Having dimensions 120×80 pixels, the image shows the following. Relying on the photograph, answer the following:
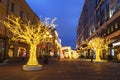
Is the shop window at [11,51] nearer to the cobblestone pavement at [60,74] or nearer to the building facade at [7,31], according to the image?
the building facade at [7,31]

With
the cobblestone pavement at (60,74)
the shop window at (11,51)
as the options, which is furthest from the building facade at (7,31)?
the cobblestone pavement at (60,74)

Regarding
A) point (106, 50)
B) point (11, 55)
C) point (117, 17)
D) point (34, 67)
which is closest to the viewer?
point (34, 67)

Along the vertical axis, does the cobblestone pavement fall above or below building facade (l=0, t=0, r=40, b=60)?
below

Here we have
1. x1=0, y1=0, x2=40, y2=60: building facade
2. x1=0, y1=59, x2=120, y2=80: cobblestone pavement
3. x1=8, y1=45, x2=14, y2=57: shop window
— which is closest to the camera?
x1=0, y1=59, x2=120, y2=80: cobblestone pavement

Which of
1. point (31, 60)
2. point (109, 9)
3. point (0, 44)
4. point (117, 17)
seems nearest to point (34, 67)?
point (31, 60)

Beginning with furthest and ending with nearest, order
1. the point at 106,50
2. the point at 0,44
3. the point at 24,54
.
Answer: the point at 106,50, the point at 24,54, the point at 0,44

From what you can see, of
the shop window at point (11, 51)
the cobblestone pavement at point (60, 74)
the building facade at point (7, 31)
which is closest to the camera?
the cobblestone pavement at point (60, 74)

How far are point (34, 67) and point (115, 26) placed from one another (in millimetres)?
35561

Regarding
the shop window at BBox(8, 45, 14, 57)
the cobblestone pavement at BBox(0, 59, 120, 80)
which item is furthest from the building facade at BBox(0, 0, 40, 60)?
the cobblestone pavement at BBox(0, 59, 120, 80)

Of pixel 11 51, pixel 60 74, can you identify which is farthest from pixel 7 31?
pixel 60 74

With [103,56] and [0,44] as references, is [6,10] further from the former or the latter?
[103,56]

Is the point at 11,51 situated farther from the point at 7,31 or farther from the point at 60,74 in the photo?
the point at 60,74

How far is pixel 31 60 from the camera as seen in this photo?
84.0ft

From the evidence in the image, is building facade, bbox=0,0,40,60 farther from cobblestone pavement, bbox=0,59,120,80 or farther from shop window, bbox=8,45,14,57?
cobblestone pavement, bbox=0,59,120,80
